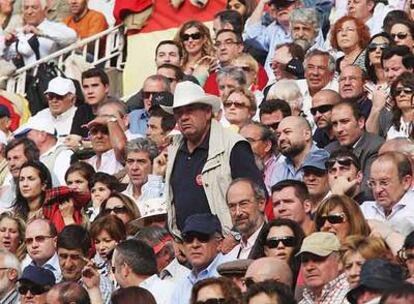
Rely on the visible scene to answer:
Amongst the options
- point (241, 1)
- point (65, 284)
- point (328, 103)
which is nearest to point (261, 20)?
point (241, 1)

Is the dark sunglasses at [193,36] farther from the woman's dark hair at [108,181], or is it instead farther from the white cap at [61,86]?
the woman's dark hair at [108,181]

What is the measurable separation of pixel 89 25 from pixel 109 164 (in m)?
4.88

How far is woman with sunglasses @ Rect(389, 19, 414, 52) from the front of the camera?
20859 millimetres

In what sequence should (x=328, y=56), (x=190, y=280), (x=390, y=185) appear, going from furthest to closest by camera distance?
1. (x=328, y=56)
2. (x=390, y=185)
3. (x=190, y=280)

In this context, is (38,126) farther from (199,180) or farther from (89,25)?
(199,180)

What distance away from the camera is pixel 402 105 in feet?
62.6

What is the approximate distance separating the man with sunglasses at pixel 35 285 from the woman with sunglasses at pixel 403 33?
483cm

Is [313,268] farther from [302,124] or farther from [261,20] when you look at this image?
[261,20]

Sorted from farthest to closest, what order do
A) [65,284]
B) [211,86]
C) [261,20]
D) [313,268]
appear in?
[261,20]
[211,86]
[65,284]
[313,268]

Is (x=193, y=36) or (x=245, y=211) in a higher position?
(x=245, y=211)

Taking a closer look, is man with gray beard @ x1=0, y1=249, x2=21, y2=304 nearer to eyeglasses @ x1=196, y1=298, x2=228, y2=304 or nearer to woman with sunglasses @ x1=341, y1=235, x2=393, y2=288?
eyeglasses @ x1=196, y1=298, x2=228, y2=304

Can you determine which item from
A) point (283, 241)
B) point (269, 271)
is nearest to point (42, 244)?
Answer: point (283, 241)

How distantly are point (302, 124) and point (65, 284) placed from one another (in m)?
3.30

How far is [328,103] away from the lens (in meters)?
19.8
